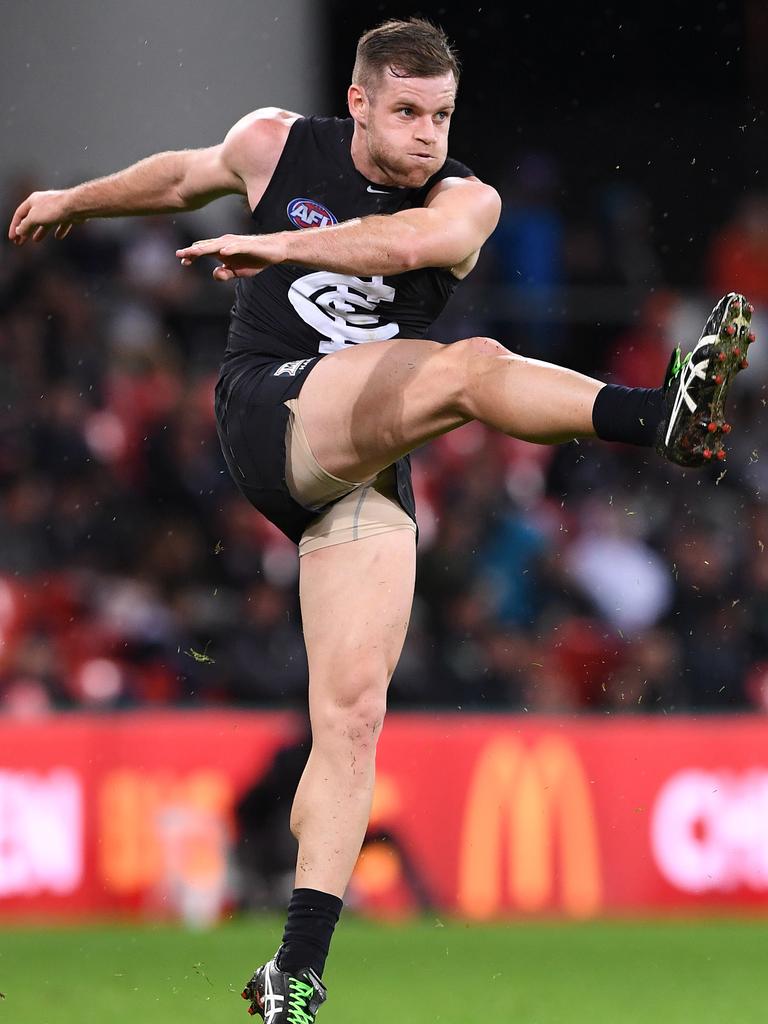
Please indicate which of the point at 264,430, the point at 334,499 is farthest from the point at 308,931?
the point at 264,430

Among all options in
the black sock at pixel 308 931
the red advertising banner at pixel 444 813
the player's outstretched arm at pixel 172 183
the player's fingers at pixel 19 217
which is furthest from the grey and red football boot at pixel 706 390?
the red advertising banner at pixel 444 813

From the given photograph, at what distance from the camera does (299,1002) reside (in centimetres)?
482

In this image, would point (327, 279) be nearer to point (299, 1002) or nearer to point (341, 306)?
point (341, 306)

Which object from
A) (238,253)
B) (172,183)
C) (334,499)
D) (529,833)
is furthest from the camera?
(529,833)

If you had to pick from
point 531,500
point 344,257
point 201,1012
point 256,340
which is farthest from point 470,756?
point 344,257

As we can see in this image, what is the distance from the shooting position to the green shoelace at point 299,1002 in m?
4.79

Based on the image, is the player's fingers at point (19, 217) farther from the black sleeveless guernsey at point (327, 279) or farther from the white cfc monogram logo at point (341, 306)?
the white cfc monogram logo at point (341, 306)

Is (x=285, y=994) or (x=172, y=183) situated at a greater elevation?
(x=172, y=183)

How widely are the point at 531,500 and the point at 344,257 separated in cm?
751

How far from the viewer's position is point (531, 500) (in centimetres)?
1186

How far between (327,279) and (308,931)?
178 centimetres

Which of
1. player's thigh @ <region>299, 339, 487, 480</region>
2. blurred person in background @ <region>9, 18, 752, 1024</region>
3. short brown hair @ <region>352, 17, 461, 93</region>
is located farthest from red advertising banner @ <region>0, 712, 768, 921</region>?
short brown hair @ <region>352, 17, 461, 93</region>

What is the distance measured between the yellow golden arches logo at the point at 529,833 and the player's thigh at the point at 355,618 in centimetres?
507

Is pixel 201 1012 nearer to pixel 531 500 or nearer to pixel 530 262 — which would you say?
pixel 531 500
